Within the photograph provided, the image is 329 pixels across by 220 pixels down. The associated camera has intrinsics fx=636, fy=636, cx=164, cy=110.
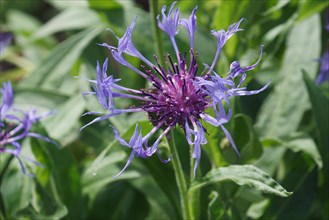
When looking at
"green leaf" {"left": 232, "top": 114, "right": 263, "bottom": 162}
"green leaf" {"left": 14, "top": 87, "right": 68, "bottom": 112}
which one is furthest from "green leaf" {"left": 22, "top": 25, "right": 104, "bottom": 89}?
"green leaf" {"left": 232, "top": 114, "right": 263, "bottom": 162}

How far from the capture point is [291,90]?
185cm

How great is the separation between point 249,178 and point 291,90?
0.74 metres

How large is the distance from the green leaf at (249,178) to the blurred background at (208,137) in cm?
10

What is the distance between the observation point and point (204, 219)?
1.52m

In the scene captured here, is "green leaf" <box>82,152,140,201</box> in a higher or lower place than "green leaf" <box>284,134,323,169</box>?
higher

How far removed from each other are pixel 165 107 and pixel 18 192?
800mm

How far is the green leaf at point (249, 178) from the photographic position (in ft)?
3.64

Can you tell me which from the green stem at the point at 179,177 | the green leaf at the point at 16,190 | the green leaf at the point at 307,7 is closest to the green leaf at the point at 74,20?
the green leaf at the point at 16,190

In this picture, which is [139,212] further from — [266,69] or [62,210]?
[266,69]

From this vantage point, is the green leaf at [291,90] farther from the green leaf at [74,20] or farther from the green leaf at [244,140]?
the green leaf at [74,20]

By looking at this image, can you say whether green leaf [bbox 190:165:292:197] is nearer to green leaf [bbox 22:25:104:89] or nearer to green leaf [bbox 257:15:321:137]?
green leaf [bbox 257:15:321:137]

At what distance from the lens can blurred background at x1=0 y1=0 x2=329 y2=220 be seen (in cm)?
155

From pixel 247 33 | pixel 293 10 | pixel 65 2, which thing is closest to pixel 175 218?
pixel 247 33

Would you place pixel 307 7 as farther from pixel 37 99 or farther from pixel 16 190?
pixel 16 190
